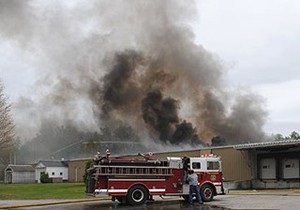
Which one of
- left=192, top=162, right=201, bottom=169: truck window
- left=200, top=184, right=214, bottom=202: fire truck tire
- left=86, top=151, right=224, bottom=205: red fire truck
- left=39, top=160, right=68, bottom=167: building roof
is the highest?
left=192, top=162, right=201, bottom=169: truck window

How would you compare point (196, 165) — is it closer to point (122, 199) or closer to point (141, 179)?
point (141, 179)

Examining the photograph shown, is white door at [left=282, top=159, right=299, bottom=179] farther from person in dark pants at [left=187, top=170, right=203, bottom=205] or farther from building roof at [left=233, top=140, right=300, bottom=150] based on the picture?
person in dark pants at [left=187, top=170, right=203, bottom=205]

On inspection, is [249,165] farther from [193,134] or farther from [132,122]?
[132,122]

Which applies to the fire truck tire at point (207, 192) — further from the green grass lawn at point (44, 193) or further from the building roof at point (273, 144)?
the building roof at point (273, 144)

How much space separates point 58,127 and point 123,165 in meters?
60.6

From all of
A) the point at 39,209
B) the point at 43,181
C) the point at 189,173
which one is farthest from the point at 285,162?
the point at 43,181

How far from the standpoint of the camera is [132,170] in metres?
22.8

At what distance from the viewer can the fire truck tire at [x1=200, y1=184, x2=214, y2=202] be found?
24.2 meters

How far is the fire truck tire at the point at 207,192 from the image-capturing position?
79.5 ft

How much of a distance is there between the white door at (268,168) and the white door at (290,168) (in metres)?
0.93

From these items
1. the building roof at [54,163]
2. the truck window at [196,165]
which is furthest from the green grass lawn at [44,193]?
the building roof at [54,163]

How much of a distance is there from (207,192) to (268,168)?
52.7 feet

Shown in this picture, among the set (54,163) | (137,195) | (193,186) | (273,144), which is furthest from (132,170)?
(54,163)

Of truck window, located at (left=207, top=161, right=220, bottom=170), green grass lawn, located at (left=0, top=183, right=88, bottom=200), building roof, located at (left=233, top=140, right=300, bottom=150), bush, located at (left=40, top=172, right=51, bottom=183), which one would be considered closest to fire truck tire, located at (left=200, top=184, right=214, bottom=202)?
truck window, located at (left=207, top=161, right=220, bottom=170)
